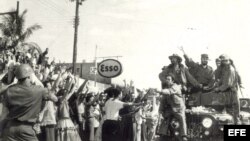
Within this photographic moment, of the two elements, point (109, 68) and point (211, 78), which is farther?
point (109, 68)

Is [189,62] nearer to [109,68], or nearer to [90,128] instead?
[109,68]

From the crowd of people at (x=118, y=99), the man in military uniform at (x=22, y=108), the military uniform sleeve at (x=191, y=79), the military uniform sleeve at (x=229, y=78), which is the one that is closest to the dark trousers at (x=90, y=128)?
the crowd of people at (x=118, y=99)

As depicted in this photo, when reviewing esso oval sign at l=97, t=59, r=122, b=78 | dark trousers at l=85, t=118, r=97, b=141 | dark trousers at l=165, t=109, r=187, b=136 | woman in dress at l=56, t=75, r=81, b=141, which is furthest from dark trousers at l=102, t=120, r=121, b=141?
esso oval sign at l=97, t=59, r=122, b=78

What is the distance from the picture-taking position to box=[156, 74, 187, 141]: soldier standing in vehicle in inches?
293

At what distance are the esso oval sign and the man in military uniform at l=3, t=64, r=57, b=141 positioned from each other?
199 inches

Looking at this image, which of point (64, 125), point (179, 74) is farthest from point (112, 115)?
point (179, 74)

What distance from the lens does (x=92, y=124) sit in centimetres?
899

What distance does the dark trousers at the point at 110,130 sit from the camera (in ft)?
21.5

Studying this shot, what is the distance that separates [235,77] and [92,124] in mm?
3106

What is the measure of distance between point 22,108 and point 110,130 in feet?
8.43

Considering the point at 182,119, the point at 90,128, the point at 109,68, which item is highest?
the point at 109,68

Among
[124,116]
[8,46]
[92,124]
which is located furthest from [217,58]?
[8,46]

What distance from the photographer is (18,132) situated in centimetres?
420

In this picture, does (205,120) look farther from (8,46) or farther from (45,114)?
(8,46)
